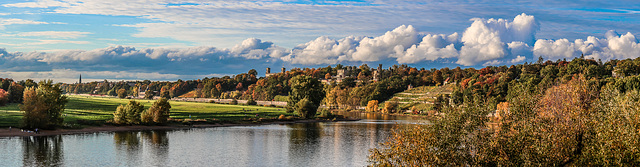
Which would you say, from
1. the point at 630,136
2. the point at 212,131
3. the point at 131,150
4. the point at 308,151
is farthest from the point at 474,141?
the point at 212,131

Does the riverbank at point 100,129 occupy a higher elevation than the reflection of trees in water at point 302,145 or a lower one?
higher

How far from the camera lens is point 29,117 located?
7750cm

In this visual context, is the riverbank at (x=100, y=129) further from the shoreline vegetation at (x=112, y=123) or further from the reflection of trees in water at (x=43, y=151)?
the reflection of trees in water at (x=43, y=151)

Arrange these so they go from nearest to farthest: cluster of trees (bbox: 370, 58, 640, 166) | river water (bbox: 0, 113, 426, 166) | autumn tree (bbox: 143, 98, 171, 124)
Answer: cluster of trees (bbox: 370, 58, 640, 166)
river water (bbox: 0, 113, 426, 166)
autumn tree (bbox: 143, 98, 171, 124)

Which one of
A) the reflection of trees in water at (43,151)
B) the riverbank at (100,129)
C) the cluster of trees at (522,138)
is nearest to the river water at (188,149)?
the reflection of trees in water at (43,151)

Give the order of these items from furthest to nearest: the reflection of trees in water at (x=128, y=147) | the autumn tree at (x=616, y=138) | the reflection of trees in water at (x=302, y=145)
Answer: the reflection of trees in water at (x=302, y=145) → the reflection of trees in water at (x=128, y=147) → the autumn tree at (x=616, y=138)

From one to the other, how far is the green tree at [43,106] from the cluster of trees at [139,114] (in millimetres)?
12734

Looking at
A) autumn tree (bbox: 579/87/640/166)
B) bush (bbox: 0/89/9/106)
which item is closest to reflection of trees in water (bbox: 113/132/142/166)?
autumn tree (bbox: 579/87/640/166)

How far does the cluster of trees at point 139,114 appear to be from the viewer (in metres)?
94.2

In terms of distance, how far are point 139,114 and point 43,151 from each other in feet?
125

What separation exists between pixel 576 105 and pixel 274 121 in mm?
89716

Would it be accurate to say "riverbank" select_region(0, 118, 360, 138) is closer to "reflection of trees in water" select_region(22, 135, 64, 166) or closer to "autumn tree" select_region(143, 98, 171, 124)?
"autumn tree" select_region(143, 98, 171, 124)

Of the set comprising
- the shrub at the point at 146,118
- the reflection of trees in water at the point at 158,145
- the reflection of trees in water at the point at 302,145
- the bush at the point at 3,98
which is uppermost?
the bush at the point at 3,98

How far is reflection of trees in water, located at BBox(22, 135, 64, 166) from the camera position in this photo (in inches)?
2078
